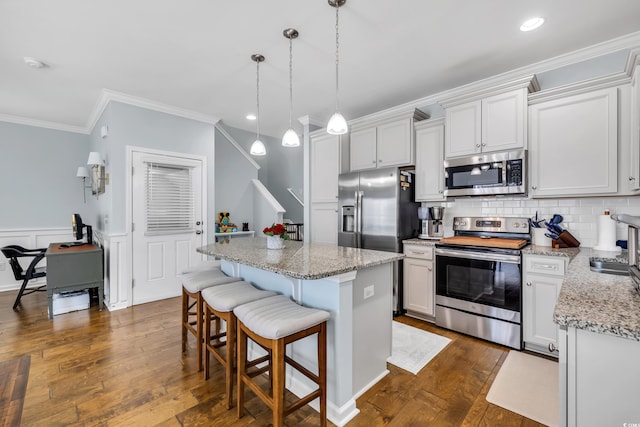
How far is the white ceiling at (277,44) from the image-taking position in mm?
2123

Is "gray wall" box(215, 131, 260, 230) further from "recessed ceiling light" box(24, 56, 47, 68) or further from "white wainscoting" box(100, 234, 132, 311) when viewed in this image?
"recessed ceiling light" box(24, 56, 47, 68)

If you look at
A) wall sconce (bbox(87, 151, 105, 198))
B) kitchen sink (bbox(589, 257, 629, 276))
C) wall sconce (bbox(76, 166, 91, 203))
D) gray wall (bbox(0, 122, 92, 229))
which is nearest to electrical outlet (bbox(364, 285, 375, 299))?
kitchen sink (bbox(589, 257, 629, 276))

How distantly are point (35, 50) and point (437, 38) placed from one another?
361cm

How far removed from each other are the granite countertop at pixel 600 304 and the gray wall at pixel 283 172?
5.69 m

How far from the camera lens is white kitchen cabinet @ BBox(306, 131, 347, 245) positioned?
410 centimetres

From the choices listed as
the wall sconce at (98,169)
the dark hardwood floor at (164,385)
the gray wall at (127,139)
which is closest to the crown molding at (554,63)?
the dark hardwood floor at (164,385)

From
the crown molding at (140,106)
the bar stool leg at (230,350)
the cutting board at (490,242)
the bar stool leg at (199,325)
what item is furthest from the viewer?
the crown molding at (140,106)

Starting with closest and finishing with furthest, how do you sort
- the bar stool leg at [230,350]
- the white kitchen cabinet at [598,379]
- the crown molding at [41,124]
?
the white kitchen cabinet at [598,379], the bar stool leg at [230,350], the crown molding at [41,124]

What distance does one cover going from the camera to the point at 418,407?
1.86 metres

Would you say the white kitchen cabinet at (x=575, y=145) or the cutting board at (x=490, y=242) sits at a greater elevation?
the white kitchen cabinet at (x=575, y=145)

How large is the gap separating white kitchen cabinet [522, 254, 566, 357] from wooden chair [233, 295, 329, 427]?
1964mm

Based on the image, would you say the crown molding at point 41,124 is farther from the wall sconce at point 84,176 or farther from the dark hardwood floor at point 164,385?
the dark hardwood floor at point 164,385

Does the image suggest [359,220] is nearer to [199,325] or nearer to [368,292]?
[368,292]

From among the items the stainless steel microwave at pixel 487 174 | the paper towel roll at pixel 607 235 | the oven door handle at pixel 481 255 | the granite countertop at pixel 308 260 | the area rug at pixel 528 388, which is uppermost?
the stainless steel microwave at pixel 487 174
